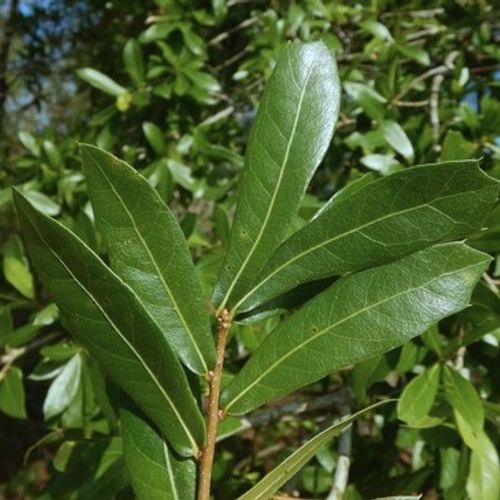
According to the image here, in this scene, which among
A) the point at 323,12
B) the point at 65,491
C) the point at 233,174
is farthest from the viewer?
the point at 323,12

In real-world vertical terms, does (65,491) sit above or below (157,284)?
below

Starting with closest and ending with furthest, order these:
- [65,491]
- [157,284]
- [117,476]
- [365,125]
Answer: [157,284] → [117,476] → [65,491] → [365,125]

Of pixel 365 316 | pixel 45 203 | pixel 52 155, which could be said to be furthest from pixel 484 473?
pixel 52 155

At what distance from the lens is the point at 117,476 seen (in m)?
0.96

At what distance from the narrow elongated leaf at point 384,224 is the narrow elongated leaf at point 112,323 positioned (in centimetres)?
10

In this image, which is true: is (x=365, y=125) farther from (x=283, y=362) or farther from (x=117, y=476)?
(x=283, y=362)

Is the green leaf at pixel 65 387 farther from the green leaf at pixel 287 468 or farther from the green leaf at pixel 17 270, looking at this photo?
the green leaf at pixel 287 468

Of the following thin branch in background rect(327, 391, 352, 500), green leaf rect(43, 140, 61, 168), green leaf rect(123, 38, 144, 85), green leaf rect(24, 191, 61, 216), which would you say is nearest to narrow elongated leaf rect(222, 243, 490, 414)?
thin branch in background rect(327, 391, 352, 500)

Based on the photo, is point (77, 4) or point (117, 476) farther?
point (77, 4)

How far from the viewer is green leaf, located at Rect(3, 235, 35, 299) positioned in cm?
135

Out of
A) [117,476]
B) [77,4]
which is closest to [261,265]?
[117,476]

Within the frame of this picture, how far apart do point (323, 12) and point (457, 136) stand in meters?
1.01

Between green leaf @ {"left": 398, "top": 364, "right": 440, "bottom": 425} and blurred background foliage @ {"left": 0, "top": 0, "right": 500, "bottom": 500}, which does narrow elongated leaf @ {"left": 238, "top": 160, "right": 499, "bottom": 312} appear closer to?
blurred background foliage @ {"left": 0, "top": 0, "right": 500, "bottom": 500}

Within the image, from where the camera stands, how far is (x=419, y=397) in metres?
0.98
